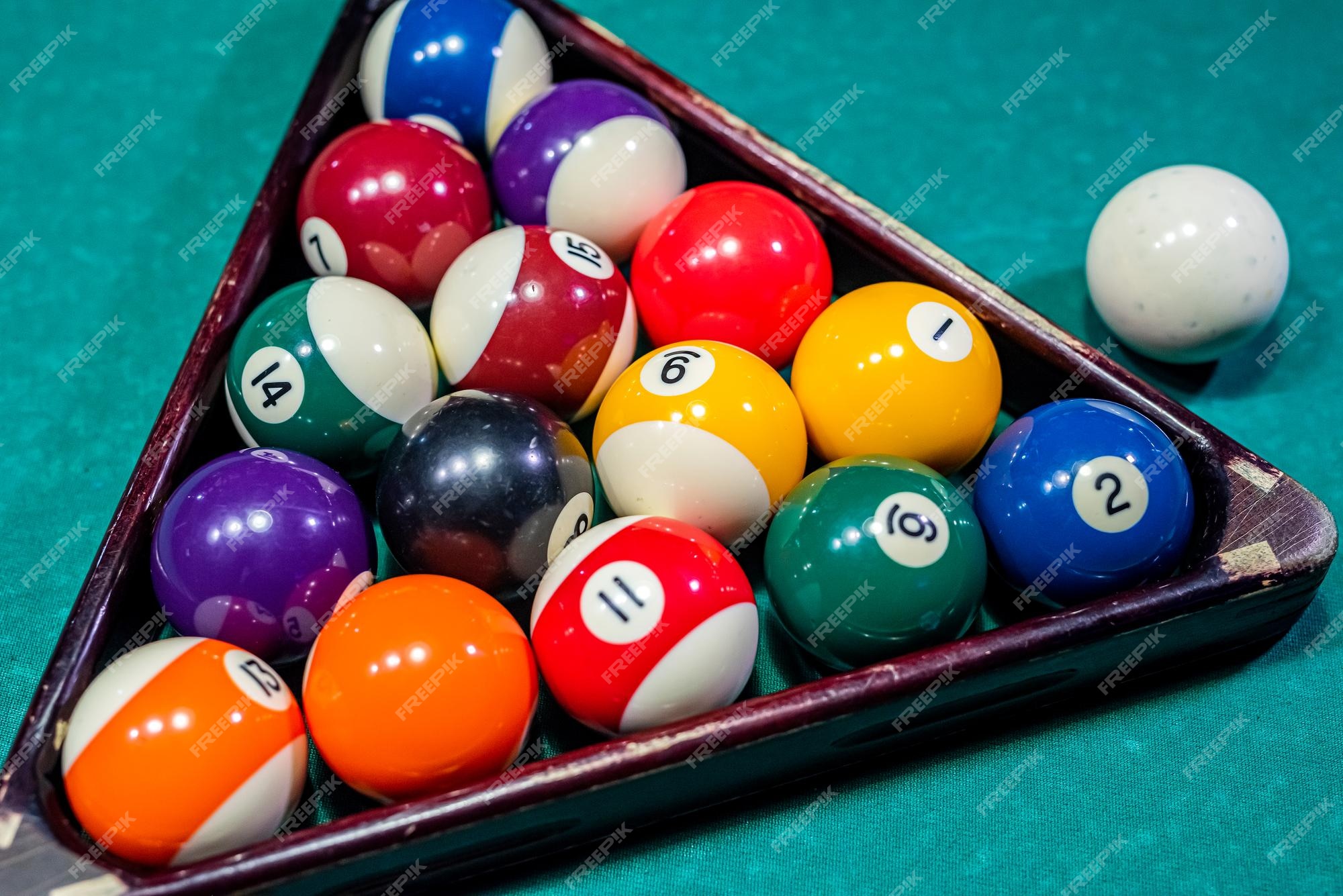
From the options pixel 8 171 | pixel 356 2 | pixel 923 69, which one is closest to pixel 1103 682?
pixel 923 69

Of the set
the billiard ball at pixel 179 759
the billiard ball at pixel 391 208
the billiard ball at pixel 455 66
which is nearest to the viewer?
the billiard ball at pixel 179 759

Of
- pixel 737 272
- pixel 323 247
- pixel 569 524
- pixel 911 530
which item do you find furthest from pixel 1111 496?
pixel 323 247

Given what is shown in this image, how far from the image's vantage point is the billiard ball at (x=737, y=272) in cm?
234

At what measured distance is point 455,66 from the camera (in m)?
2.68

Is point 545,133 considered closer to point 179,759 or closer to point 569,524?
point 569,524

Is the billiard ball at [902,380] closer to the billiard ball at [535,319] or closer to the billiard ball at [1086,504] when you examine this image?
the billiard ball at [1086,504]

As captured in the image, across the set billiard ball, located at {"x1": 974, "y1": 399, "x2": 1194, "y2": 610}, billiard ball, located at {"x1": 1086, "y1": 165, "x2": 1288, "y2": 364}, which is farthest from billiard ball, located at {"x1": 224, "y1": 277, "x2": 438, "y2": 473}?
billiard ball, located at {"x1": 1086, "y1": 165, "x2": 1288, "y2": 364}

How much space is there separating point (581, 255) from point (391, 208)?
407 mm

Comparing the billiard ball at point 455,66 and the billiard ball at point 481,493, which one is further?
the billiard ball at point 455,66

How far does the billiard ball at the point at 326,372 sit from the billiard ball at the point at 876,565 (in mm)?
780

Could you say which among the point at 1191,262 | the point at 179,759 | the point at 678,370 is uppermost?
the point at 1191,262

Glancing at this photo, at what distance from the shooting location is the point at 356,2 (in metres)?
2.81

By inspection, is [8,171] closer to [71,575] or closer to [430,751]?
[71,575]

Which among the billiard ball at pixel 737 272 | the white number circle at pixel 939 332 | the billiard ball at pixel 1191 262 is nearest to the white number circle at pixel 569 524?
the billiard ball at pixel 737 272
